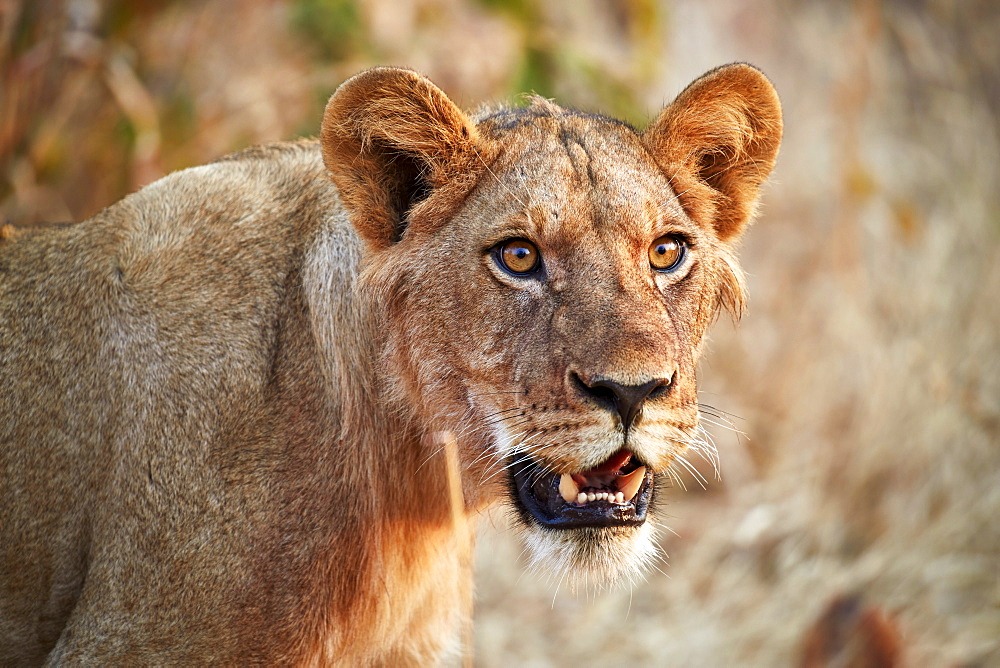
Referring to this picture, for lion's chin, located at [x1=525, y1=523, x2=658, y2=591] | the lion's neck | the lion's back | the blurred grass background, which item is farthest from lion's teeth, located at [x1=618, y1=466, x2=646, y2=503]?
the blurred grass background

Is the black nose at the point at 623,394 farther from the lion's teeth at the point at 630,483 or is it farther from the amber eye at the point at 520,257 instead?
the amber eye at the point at 520,257

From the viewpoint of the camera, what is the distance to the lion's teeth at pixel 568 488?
119 inches

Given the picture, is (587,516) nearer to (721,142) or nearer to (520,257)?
(520,257)

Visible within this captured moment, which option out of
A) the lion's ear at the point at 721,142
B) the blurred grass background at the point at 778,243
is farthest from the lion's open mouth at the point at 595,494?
the blurred grass background at the point at 778,243

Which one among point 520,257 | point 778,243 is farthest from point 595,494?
point 778,243

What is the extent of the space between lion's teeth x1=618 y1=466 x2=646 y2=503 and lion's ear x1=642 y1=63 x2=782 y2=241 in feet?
3.35

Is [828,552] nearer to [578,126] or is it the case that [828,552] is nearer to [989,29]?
[578,126]

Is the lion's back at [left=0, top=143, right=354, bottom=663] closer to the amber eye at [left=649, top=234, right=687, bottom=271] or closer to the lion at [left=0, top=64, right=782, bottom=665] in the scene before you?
the lion at [left=0, top=64, right=782, bottom=665]

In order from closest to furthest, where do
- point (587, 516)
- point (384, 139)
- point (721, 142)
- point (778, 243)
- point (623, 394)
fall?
point (623, 394), point (587, 516), point (384, 139), point (721, 142), point (778, 243)

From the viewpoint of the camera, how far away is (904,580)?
6.09 m

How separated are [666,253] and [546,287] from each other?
48cm

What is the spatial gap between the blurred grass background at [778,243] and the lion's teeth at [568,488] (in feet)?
6.95

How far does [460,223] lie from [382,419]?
71 centimetres

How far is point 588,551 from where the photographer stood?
3031mm
